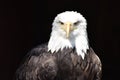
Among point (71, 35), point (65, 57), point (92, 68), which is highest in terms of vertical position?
point (71, 35)

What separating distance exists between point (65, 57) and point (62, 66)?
81mm

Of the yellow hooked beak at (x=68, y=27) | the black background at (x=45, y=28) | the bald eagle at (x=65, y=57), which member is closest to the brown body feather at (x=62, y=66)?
the bald eagle at (x=65, y=57)

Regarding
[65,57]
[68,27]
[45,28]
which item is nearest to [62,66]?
[65,57]

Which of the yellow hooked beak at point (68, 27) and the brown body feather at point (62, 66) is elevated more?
the yellow hooked beak at point (68, 27)

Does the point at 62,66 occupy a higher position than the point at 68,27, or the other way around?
the point at 68,27

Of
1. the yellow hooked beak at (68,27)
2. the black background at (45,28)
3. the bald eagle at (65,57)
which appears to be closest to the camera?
the yellow hooked beak at (68,27)

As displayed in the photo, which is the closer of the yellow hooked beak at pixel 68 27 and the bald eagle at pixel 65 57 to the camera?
the yellow hooked beak at pixel 68 27

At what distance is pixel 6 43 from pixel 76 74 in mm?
1355

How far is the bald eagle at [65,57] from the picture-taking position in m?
5.09

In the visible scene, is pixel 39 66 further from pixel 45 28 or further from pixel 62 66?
pixel 45 28

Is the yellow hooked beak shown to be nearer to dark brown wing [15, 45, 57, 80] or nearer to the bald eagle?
the bald eagle

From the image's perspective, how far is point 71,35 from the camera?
5.08 meters

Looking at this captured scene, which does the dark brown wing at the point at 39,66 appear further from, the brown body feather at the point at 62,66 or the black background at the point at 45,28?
the black background at the point at 45,28

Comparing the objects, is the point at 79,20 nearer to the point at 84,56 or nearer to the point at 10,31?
the point at 84,56
